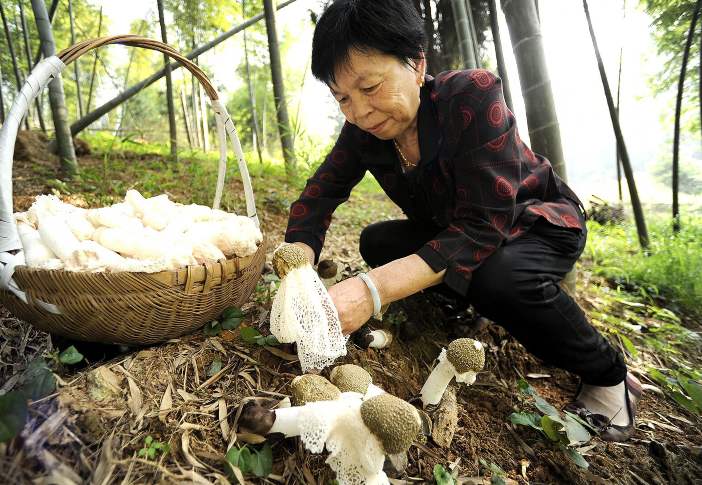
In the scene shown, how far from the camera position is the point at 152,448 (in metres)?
0.99

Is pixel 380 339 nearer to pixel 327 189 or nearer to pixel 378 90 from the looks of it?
pixel 327 189

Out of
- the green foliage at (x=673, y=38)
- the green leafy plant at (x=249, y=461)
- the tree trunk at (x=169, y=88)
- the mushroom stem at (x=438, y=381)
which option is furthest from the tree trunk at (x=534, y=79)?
the tree trunk at (x=169, y=88)

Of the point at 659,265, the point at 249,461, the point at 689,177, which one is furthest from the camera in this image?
the point at 689,177

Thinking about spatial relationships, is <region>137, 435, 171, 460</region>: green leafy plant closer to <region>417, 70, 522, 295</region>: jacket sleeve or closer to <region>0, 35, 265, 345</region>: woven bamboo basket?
<region>0, 35, 265, 345</region>: woven bamboo basket

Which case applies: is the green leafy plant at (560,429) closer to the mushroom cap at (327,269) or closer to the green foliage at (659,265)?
the mushroom cap at (327,269)

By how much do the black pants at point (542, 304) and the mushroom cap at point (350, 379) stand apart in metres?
0.63

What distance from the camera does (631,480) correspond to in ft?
4.29

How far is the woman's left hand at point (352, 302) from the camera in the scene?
1285mm

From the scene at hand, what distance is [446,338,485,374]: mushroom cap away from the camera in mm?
1266

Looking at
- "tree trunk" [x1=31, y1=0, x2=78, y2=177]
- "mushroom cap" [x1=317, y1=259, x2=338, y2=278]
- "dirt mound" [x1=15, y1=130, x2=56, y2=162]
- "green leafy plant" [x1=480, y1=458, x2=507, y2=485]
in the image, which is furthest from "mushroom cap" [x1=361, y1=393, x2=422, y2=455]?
"dirt mound" [x1=15, y1=130, x2=56, y2=162]

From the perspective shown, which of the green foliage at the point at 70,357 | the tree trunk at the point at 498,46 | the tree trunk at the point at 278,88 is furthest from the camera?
the tree trunk at the point at 278,88

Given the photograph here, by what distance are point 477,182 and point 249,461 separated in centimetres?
125

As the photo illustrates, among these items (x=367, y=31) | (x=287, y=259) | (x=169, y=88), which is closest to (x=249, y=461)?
(x=287, y=259)

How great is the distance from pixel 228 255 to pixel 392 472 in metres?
0.92
